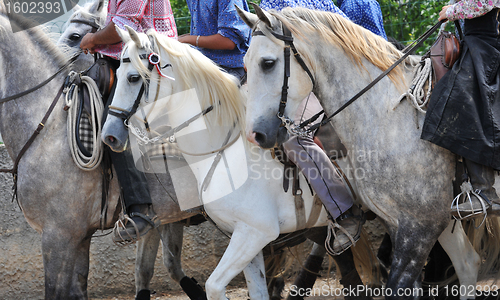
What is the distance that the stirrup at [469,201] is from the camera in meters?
2.70

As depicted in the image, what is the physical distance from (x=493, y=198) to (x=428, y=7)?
3832 millimetres

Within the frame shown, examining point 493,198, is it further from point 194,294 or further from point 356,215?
point 194,294

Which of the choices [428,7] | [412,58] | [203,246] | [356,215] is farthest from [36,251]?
[428,7]

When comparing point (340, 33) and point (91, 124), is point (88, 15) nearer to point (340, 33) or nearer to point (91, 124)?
point (91, 124)

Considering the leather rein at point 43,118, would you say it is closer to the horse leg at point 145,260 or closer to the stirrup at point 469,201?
the horse leg at point 145,260

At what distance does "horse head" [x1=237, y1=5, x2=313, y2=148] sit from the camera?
281 centimetres

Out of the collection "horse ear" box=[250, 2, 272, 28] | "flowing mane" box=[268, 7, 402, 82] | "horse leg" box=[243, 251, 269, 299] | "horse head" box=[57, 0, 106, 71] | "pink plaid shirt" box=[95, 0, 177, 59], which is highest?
"horse ear" box=[250, 2, 272, 28]

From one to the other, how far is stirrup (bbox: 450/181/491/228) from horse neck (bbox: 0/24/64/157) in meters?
2.60

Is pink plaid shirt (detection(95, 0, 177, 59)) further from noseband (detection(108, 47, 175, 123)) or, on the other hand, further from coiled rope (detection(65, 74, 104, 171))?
noseband (detection(108, 47, 175, 123))

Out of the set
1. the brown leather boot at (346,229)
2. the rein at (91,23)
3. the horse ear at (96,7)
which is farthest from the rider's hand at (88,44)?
the brown leather boot at (346,229)

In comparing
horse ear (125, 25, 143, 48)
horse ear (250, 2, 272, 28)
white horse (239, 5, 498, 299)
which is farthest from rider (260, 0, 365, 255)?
horse ear (125, 25, 143, 48)

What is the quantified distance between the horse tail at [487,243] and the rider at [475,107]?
45.8 inches

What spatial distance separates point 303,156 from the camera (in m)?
3.24

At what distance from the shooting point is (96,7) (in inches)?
192
